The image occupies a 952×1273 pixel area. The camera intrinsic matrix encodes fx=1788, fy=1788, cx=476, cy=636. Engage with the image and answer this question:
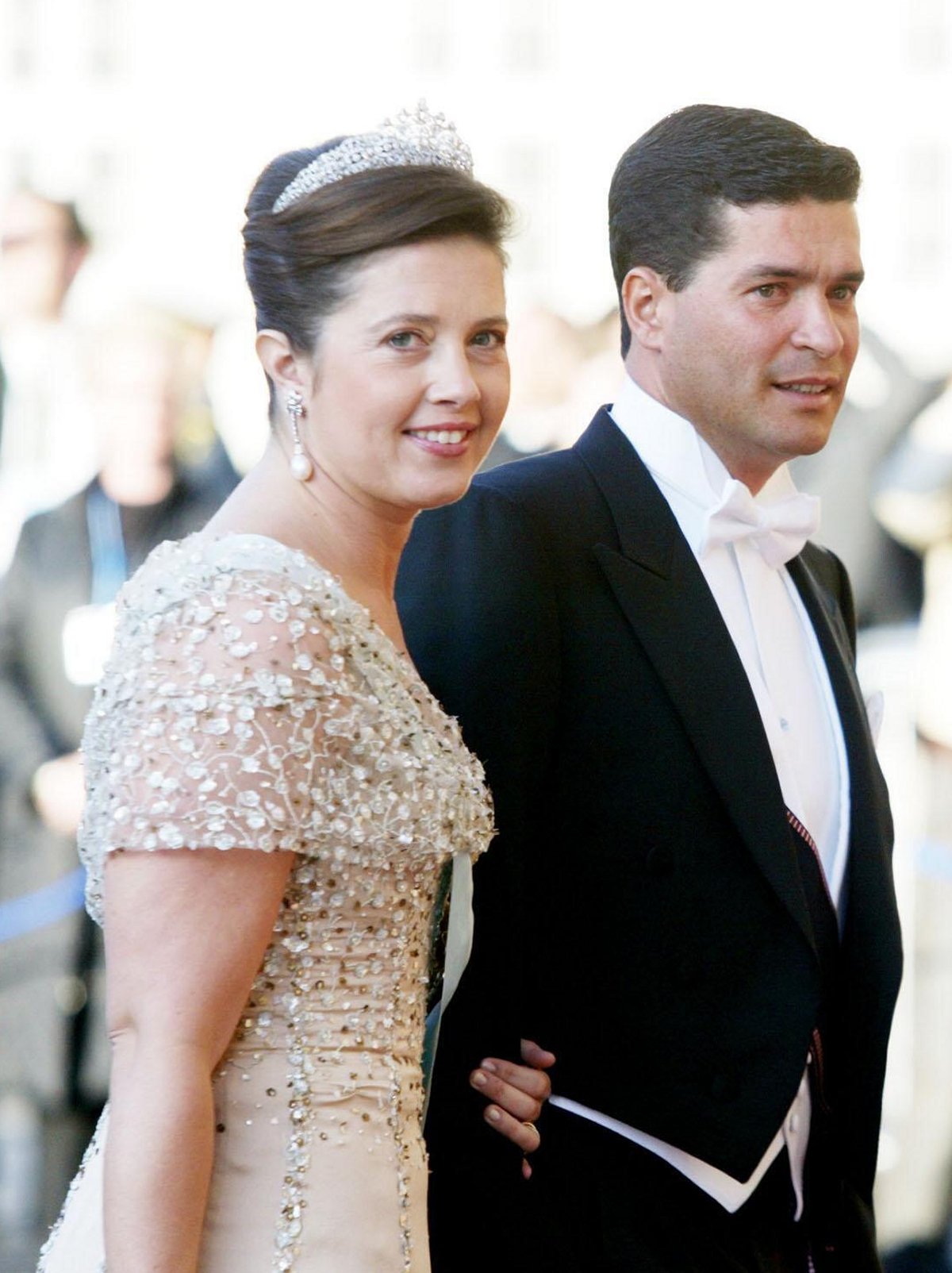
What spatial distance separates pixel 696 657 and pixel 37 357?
6.21 ft

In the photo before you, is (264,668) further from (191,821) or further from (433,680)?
(433,680)

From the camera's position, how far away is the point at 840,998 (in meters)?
2.11

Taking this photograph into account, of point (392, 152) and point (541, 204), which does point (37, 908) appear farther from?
point (392, 152)

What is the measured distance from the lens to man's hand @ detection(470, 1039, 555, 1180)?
1808 millimetres

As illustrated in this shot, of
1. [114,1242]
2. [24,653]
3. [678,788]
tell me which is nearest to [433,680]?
[678,788]

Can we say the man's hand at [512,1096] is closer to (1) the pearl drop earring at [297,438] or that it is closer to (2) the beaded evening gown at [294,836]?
(2) the beaded evening gown at [294,836]

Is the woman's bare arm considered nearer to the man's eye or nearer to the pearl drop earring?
the pearl drop earring

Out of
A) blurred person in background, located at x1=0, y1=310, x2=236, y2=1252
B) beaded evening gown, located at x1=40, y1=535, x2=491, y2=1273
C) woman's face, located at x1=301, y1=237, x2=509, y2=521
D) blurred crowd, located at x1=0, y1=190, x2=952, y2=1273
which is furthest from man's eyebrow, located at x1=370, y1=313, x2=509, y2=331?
blurred crowd, located at x1=0, y1=190, x2=952, y2=1273

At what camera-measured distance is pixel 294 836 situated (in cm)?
142

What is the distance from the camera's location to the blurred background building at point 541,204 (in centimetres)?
342

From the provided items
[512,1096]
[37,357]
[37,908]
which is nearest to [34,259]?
[37,357]

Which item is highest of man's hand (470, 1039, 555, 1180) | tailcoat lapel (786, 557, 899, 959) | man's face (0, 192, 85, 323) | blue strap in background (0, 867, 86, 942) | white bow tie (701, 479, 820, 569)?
man's face (0, 192, 85, 323)

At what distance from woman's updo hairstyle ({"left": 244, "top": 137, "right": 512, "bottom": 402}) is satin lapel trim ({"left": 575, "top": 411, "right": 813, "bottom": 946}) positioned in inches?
21.0

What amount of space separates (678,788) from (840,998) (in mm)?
372
